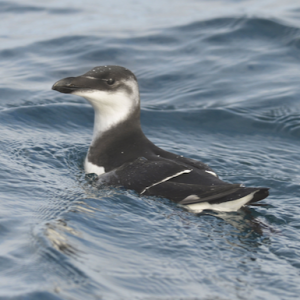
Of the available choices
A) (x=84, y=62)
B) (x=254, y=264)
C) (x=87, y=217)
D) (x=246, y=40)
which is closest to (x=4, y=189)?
(x=87, y=217)

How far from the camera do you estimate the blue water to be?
318 cm

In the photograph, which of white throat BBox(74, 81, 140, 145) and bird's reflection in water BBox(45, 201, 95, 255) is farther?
white throat BBox(74, 81, 140, 145)

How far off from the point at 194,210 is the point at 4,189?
1.60 metres

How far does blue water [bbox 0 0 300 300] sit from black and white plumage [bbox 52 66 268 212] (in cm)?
13

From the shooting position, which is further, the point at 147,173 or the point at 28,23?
the point at 28,23

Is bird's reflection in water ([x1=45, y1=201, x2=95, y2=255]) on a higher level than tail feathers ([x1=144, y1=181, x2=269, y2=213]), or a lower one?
lower

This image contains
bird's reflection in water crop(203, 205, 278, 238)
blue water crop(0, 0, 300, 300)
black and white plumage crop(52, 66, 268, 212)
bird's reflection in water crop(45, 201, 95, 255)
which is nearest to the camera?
blue water crop(0, 0, 300, 300)

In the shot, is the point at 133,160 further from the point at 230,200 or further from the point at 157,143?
the point at 157,143

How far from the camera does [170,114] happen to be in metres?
7.21

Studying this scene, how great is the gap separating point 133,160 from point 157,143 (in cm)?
166

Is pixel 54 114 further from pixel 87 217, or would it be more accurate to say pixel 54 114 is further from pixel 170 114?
pixel 87 217

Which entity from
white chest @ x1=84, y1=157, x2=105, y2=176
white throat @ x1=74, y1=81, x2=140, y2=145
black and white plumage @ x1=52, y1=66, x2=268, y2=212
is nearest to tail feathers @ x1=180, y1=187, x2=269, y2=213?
black and white plumage @ x1=52, y1=66, x2=268, y2=212

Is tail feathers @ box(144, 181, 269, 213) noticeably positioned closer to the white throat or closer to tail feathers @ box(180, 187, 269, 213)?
tail feathers @ box(180, 187, 269, 213)

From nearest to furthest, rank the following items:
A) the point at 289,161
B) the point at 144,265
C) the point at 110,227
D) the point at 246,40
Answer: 1. the point at 144,265
2. the point at 110,227
3. the point at 289,161
4. the point at 246,40
